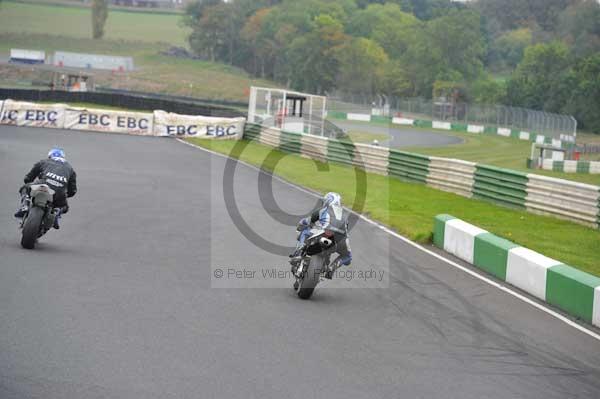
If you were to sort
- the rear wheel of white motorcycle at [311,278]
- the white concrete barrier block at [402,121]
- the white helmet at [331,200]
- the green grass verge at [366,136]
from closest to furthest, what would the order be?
the rear wheel of white motorcycle at [311,278]
the white helmet at [331,200]
the green grass verge at [366,136]
the white concrete barrier block at [402,121]

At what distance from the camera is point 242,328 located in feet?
30.2

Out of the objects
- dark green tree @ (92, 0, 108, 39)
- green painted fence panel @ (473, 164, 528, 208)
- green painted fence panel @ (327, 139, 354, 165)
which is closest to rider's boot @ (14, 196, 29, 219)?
green painted fence panel @ (473, 164, 528, 208)

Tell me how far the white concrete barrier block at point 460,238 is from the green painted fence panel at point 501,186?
233 inches

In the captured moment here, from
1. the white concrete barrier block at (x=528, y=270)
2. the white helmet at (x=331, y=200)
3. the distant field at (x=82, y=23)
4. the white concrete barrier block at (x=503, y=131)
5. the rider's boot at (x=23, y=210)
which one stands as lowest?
the white concrete barrier block at (x=528, y=270)

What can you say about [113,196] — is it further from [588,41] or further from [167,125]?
[588,41]

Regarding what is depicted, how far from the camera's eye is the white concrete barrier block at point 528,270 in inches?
485

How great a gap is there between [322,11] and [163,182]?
12243 centimetres

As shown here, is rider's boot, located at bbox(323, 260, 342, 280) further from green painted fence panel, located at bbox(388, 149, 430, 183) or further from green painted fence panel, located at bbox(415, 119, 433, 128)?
green painted fence panel, located at bbox(415, 119, 433, 128)

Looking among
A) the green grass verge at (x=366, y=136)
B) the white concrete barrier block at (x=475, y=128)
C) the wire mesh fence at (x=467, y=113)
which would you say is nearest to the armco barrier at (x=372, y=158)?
the green grass verge at (x=366, y=136)

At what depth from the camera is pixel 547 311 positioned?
11.5 metres

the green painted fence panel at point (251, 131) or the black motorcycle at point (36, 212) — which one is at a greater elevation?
the green painted fence panel at point (251, 131)

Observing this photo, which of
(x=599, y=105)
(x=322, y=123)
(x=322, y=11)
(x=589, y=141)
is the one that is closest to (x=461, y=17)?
(x=322, y=11)

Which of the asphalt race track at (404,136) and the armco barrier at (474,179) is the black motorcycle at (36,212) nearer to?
the armco barrier at (474,179)

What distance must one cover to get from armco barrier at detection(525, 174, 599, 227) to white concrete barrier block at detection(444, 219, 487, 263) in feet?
14.5
